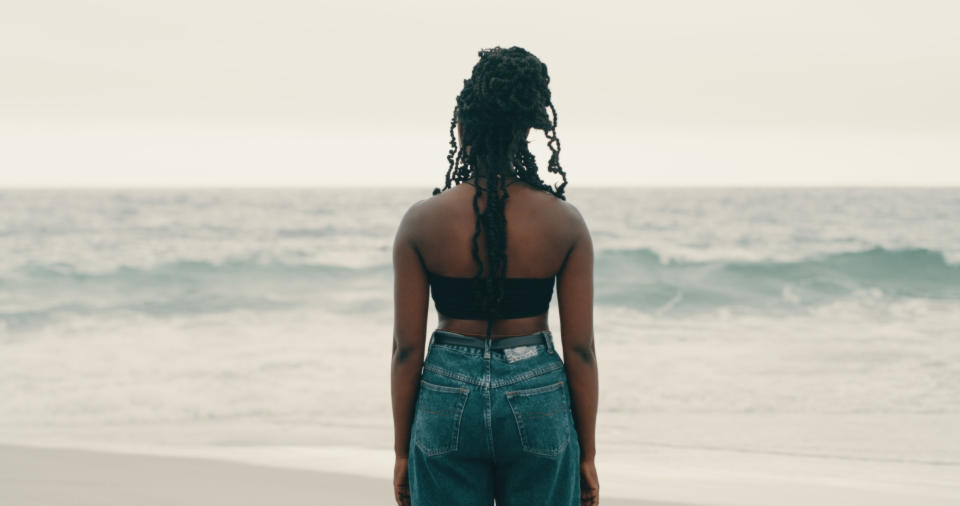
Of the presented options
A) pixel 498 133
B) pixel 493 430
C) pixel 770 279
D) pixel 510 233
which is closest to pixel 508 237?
pixel 510 233

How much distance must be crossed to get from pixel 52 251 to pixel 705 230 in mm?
22723

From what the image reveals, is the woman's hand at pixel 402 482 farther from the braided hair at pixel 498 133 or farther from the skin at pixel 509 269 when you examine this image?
the braided hair at pixel 498 133

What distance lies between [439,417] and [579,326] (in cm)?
45

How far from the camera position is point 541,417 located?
225 centimetres

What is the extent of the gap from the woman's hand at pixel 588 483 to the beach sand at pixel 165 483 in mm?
3083

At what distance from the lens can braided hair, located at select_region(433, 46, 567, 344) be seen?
7.28ft

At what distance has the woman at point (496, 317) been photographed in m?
2.23

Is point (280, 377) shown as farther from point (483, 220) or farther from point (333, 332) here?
point (483, 220)

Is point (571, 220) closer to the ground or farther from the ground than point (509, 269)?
farther from the ground

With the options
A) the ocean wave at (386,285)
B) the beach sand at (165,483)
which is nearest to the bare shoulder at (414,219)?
the beach sand at (165,483)

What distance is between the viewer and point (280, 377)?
968 cm

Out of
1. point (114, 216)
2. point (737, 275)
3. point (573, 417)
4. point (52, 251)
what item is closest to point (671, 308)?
point (737, 275)

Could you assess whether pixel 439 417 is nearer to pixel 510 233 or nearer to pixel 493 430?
pixel 493 430

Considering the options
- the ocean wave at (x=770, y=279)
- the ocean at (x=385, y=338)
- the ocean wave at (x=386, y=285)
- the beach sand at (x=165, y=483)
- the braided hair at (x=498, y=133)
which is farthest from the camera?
the ocean wave at (x=770, y=279)
